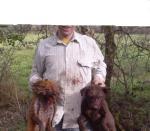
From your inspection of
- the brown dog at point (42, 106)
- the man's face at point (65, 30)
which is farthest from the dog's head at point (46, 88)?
the man's face at point (65, 30)

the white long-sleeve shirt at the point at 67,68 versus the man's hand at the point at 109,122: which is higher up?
the white long-sleeve shirt at the point at 67,68

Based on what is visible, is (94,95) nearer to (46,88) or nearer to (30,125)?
(46,88)

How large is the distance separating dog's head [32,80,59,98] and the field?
7cm

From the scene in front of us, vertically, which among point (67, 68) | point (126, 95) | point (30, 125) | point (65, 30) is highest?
point (65, 30)

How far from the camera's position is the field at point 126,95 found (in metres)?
2.72

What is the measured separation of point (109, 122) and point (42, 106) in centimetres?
32

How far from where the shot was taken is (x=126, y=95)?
2.78 metres

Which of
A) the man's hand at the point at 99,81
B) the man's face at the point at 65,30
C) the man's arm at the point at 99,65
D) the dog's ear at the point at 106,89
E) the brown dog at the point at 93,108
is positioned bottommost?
the brown dog at the point at 93,108

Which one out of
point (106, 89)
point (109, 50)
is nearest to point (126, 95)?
point (106, 89)

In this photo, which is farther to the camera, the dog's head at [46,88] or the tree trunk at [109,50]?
the tree trunk at [109,50]

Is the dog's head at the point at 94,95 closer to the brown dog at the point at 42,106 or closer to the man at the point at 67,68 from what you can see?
the man at the point at 67,68

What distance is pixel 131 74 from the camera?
110 inches
